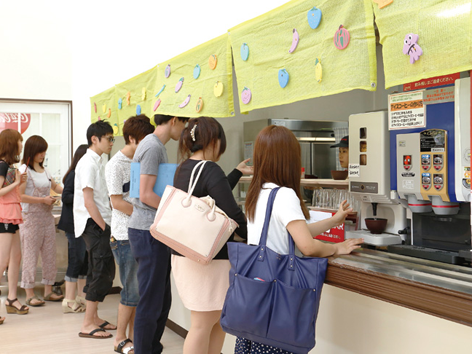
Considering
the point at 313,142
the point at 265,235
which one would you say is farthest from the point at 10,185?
the point at 265,235

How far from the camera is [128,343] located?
12.6ft

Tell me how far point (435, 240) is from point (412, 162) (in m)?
0.38

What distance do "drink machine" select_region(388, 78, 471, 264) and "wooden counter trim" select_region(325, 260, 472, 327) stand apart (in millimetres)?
427

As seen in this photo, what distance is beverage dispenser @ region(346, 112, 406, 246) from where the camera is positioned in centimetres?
248

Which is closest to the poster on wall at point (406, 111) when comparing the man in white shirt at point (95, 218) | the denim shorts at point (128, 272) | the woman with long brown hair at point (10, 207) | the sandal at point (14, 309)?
the denim shorts at point (128, 272)

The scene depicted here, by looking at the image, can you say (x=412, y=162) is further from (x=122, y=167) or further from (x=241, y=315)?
(x=122, y=167)

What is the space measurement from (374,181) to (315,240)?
602 mm

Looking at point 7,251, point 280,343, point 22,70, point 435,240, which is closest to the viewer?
point 280,343

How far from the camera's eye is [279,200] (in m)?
2.05

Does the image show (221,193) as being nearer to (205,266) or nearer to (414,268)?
(205,266)

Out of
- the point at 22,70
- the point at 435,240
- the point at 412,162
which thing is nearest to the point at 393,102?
the point at 412,162

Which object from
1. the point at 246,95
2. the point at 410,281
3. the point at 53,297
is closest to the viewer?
the point at 410,281

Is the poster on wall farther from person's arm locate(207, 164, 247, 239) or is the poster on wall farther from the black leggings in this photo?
the black leggings

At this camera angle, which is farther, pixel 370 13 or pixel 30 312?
pixel 30 312
